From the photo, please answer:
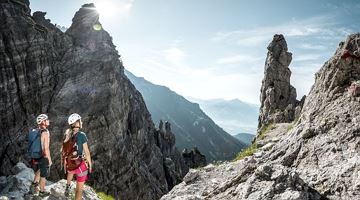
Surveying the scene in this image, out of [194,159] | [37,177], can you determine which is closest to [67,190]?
[37,177]

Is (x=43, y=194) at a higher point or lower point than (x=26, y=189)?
higher

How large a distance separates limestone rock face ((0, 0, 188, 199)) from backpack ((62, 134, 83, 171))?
4997 cm

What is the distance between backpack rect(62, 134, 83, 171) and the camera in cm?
1411

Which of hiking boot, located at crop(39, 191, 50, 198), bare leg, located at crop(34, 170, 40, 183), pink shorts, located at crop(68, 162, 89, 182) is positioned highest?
pink shorts, located at crop(68, 162, 89, 182)

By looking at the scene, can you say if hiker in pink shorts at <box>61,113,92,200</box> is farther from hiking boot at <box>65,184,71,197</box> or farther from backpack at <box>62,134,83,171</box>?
hiking boot at <box>65,184,71,197</box>

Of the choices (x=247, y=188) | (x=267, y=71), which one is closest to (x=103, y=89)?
(x=267, y=71)

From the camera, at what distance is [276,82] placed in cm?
8200

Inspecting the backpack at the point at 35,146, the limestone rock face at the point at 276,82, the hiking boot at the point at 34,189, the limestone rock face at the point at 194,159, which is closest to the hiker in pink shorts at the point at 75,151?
the backpack at the point at 35,146

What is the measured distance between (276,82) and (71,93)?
46.5 m

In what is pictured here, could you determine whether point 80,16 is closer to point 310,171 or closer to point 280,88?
point 280,88

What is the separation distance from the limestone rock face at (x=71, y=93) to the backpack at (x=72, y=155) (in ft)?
164

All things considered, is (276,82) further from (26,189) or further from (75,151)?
(75,151)

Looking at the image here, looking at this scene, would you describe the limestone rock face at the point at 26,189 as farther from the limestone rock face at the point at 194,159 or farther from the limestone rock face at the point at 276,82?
the limestone rock face at the point at 194,159

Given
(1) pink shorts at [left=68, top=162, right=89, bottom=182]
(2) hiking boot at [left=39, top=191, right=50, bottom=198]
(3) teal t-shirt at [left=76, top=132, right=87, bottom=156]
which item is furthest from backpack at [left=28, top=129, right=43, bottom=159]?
(3) teal t-shirt at [left=76, top=132, right=87, bottom=156]
